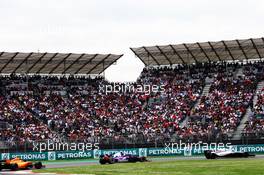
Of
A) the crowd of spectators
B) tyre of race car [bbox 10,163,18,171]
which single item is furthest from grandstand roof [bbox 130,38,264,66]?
tyre of race car [bbox 10,163,18,171]

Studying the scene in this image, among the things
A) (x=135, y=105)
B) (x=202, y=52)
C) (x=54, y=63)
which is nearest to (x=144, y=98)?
(x=135, y=105)

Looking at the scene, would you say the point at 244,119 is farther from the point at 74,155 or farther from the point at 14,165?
the point at 14,165

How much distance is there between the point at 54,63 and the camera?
6631 centimetres

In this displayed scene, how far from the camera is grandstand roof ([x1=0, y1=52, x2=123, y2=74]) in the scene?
203 feet

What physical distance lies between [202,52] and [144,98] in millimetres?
7977

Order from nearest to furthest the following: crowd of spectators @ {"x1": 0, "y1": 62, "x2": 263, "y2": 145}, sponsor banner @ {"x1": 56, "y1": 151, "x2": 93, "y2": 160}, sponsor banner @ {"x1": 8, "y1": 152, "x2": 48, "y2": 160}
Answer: sponsor banner @ {"x1": 8, "y1": 152, "x2": 48, "y2": 160} → sponsor banner @ {"x1": 56, "y1": 151, "x2": 93, "y2": 160} → crowd of spectators @ {"x1": 0, "y1": 62, "x2": 263, "y2": 145}

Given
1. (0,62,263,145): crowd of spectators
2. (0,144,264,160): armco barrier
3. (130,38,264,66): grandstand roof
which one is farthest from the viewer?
(130,38,264,66): grandstand roof

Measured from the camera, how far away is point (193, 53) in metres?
67.1

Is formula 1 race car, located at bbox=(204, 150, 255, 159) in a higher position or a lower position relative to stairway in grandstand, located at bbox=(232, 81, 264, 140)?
lower

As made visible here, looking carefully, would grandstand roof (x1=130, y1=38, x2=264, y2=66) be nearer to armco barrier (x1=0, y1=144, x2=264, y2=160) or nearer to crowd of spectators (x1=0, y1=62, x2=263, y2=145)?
crowd of spectators (x1=0, y1=62, x2=263, y2=145)

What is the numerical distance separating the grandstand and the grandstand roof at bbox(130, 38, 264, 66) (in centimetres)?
10

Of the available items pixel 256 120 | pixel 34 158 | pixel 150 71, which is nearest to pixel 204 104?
pixel 256 120

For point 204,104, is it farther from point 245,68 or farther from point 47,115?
point 47,115

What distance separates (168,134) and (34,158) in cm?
1242
